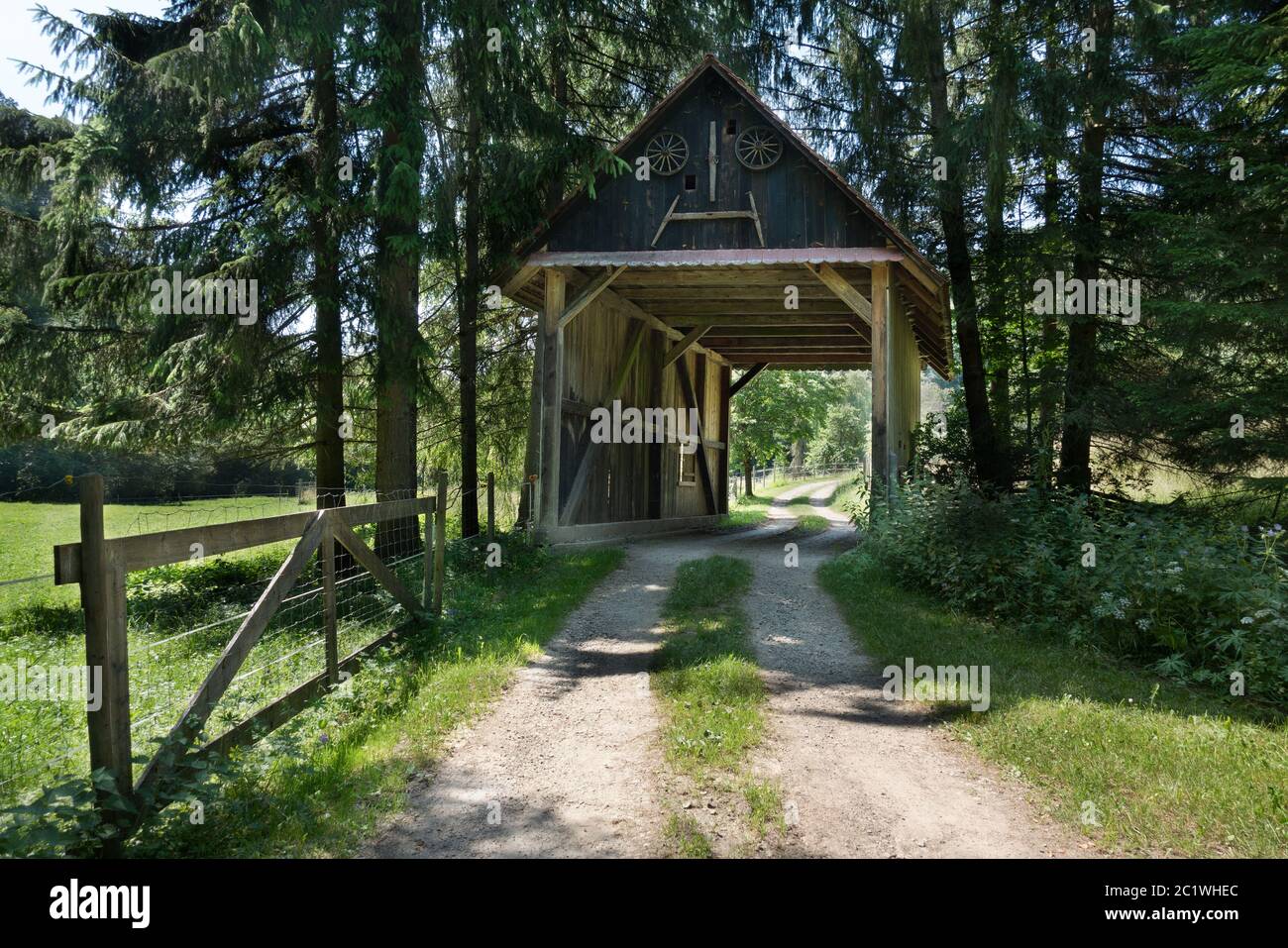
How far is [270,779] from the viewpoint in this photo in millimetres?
4445

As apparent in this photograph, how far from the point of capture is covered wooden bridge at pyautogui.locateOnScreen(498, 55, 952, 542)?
12898mm

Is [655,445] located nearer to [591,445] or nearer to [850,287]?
[591,445]

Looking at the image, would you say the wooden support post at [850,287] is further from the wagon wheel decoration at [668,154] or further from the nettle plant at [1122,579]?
the nettle plant at [1122,579]

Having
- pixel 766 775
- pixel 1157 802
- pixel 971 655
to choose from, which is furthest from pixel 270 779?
pixel 971 655

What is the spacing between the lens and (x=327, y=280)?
1052 centimetres

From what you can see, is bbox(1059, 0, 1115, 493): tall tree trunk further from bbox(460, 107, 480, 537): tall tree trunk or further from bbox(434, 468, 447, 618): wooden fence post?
bbox(434, 468, 447, 618): wooden fence post

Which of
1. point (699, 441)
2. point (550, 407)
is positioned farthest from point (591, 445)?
point (699, 441)

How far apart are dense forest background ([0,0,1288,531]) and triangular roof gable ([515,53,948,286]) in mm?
390

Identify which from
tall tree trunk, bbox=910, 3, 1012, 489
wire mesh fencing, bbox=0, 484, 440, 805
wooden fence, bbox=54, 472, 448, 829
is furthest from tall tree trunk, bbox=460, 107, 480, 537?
tall tree trunk, bbox=910, 3, 1012, 489

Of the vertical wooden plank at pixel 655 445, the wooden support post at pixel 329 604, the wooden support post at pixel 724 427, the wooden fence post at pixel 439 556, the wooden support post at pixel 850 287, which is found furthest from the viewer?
the wooden support post at pixel 724 427

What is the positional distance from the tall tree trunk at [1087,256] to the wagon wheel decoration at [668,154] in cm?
671

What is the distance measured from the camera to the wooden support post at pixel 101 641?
3.68m

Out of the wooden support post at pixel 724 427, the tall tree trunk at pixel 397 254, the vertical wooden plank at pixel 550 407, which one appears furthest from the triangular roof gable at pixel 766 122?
the wooden support post at pixel 724 427

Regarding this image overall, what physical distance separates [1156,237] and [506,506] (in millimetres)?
13291
